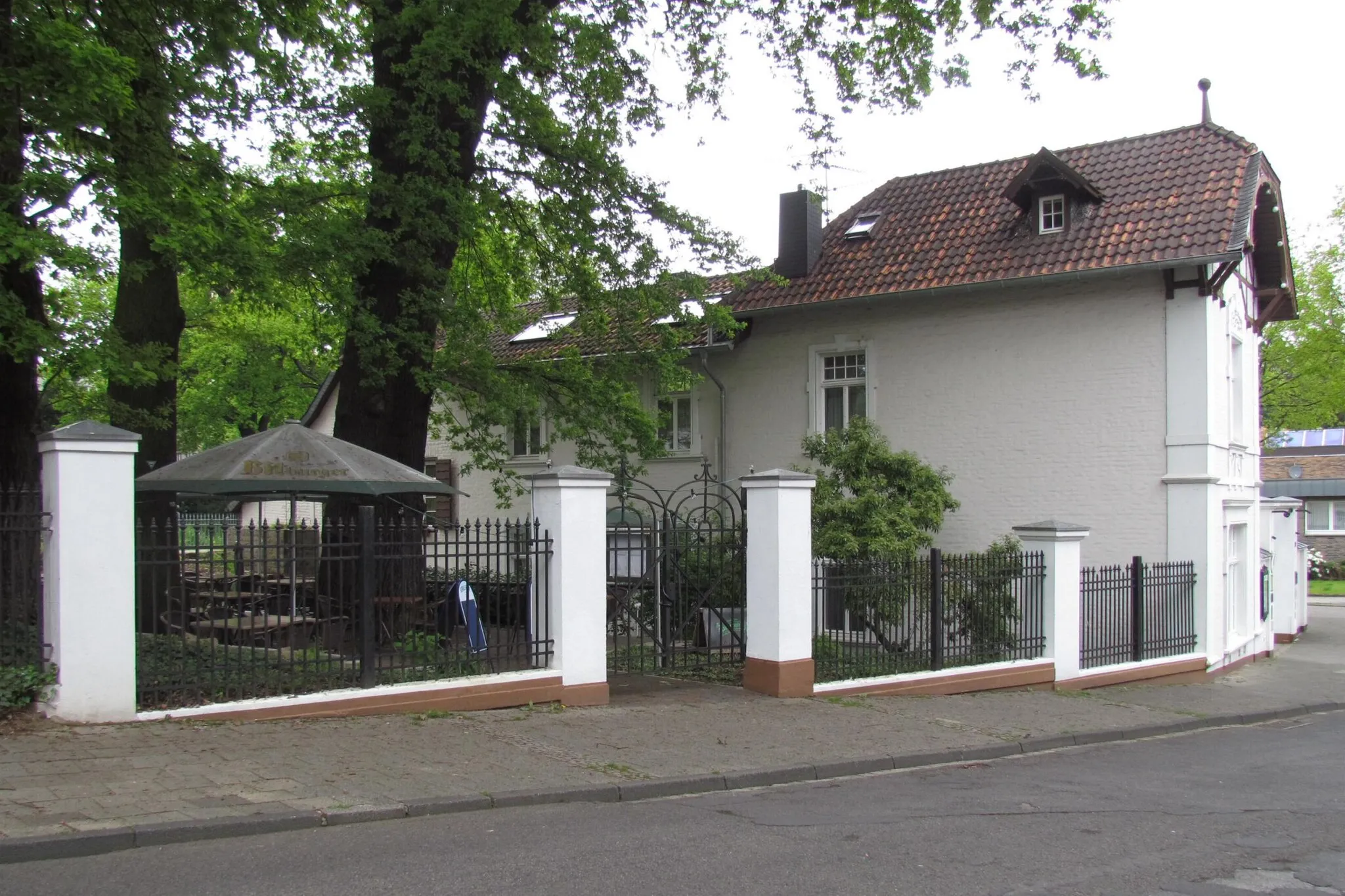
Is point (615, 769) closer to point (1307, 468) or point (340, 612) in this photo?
point (340, 612)

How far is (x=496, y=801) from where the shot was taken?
7301mm

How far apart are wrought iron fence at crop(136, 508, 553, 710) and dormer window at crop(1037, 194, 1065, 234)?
11.1 meters

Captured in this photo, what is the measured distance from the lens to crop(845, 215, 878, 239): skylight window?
20725 mm

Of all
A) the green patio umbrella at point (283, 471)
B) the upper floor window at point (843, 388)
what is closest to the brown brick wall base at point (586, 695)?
Answer: the green patio umbrella at point (283, 471)

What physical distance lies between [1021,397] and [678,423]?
6.73 meters

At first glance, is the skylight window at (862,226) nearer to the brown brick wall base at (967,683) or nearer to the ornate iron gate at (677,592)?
the ornate iron gate at (677,592)

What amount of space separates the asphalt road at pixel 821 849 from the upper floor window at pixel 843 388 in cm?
1201

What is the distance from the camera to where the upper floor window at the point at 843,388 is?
20.4m

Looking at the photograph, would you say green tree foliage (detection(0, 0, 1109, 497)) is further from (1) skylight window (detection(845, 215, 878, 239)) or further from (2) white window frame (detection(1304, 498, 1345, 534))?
(2) white window frame (detection(1304, 498, 1345, 534))

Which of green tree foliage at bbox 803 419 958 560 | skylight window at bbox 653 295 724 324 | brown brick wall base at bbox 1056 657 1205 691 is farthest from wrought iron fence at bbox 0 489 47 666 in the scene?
brown brick wall base at bbox 1056 657 1205 691

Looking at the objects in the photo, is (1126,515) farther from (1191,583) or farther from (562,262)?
(562,262)

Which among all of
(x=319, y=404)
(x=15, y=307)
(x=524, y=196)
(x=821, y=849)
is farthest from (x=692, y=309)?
(x=319, y=404)

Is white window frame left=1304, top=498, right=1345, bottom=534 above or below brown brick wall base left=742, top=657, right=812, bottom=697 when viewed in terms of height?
below

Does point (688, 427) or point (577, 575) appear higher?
point (688, 427)
